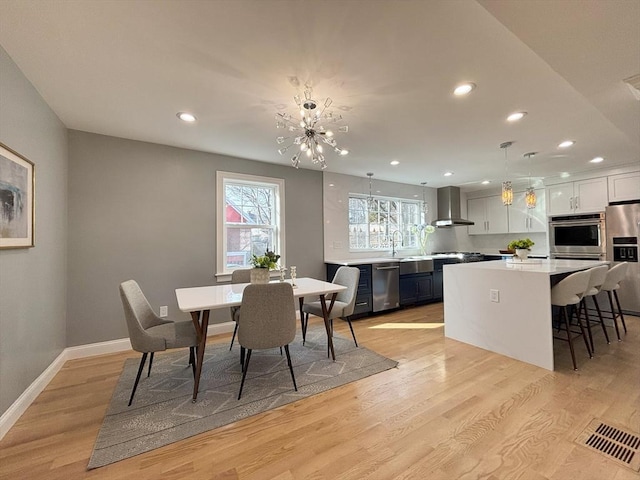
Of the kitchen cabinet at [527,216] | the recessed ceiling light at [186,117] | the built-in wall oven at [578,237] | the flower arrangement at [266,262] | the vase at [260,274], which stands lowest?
the vase at [260,274]

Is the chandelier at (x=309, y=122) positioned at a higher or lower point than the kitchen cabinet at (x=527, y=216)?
higher

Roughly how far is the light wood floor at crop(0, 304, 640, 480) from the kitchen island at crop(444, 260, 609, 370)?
0.24 m

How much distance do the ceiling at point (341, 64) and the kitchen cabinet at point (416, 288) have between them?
2.56m

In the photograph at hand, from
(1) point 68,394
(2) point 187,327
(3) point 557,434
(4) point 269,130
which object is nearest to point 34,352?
(1) point 68,394

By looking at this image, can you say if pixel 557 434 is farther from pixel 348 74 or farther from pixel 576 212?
pixel 576 212

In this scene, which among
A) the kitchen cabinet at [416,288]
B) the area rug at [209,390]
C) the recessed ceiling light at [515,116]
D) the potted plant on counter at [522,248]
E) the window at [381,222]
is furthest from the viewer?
the window at [381,222]

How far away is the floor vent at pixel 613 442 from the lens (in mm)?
1479

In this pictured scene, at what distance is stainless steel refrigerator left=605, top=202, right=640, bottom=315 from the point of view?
13.3 ft

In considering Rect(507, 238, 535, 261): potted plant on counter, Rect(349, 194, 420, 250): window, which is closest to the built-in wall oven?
Rect(507, 238, 535, 261): potted plant on counter

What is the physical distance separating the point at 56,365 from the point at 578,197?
24.5 feet

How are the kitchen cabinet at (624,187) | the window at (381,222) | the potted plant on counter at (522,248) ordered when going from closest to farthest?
the potted plant on counter at (522,248)
the kitchen cabinet at (624,187)
the window at (381,222)

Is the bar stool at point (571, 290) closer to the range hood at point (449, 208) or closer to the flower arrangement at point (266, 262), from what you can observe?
the flower arrangement at point (266, 262)

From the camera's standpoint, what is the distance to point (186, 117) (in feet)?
8.54

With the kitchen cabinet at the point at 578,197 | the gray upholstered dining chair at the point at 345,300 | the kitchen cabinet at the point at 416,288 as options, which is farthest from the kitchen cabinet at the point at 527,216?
the gray upholstered dining chair at the point at 345,300
